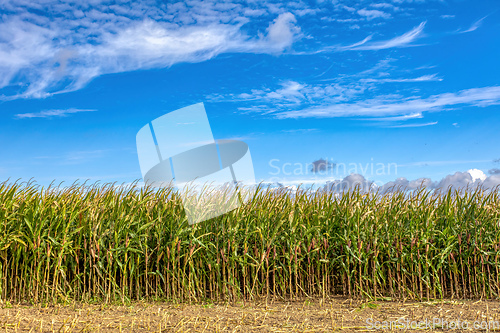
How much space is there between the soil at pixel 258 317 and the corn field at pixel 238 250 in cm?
23

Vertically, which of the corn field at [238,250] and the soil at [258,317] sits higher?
the corn field at [238,250]

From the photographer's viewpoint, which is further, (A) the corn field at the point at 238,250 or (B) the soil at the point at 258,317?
(A) the corn field at the point at 238,250

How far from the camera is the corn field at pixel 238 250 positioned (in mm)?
5195

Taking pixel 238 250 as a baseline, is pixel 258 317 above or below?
below

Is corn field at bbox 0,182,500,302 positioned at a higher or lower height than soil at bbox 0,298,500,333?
higher

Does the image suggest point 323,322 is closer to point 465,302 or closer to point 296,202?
point 296,202

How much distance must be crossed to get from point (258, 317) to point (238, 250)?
3.79ft

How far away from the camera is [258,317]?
448cm

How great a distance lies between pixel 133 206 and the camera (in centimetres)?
551

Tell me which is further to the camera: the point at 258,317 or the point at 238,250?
the point at 238,250

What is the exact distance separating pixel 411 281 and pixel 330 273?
122 cm

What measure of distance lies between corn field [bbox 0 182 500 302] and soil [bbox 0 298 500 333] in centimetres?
23

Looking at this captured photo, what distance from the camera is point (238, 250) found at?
545 cm

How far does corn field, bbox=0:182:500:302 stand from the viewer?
5.20 meters
